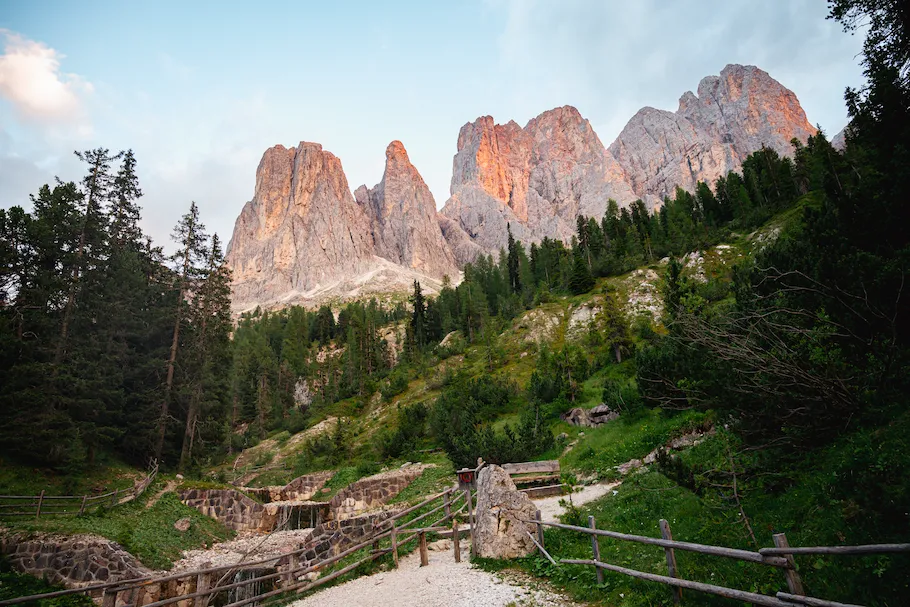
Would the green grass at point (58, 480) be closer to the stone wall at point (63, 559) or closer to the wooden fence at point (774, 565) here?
the stone wall at point (63, 559)

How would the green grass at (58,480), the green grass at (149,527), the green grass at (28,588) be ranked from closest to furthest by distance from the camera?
the green grass at (28,588), the green grass at (149,527), the green grass at (58,480)

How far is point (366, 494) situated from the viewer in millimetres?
22938

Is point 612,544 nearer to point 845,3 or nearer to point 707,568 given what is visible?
point 707,568

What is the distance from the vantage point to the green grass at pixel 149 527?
1477cm

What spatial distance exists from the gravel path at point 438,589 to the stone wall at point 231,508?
1483cm

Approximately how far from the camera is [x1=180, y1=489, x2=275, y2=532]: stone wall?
2192 centimetres

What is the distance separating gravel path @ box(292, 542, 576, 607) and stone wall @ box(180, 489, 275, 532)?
48.7 feet

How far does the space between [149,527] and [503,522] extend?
16154mm

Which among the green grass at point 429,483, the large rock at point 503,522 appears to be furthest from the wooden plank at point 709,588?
the green grass at point 429,483

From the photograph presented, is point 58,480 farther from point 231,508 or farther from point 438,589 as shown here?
point 438,589

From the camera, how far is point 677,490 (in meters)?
10.3

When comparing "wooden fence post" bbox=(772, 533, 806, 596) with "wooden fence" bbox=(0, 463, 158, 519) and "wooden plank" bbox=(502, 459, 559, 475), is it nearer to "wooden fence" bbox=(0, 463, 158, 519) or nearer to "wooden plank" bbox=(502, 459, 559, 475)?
Answer: "wooden plank" bbox=(502, 459, 559, 475)

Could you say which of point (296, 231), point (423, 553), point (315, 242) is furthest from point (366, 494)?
point (296, 231)

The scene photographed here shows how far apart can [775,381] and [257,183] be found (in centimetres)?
20418
